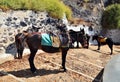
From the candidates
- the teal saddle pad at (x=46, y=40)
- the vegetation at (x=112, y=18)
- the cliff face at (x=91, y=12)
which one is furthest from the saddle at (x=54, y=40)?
the vegetation at (x=112, y=18)

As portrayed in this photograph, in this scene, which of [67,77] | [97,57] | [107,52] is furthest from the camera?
[107,52]

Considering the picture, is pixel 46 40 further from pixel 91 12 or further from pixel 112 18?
pixel 112 18

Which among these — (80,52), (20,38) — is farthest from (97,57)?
(20,38)

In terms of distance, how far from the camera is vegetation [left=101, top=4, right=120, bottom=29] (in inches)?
526

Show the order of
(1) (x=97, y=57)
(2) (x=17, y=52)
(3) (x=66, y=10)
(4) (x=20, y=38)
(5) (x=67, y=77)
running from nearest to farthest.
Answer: (5) (x=67, y=77) → (4) (x=20, y=38) → (2) (x=17, y=52) → (1) (x=97, y=57) → (3) (x=66, y=10)

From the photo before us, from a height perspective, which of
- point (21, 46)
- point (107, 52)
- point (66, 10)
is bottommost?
point (107, 52)

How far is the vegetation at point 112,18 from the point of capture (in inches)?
526

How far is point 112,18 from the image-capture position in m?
13.4

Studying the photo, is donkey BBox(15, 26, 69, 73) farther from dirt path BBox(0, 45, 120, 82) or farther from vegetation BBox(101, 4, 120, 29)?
vegetation BBox(101, 4, 120, 29)

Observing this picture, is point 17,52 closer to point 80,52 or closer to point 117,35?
point 80,52

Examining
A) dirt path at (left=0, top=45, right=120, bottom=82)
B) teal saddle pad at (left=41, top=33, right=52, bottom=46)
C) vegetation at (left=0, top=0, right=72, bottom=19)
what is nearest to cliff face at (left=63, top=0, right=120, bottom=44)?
vegetation at (left=0, top=0, right=72, bottom=19)

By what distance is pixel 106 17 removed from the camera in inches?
532

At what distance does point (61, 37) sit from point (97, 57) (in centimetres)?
277

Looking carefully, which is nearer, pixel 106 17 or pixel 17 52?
pixel 17 52
